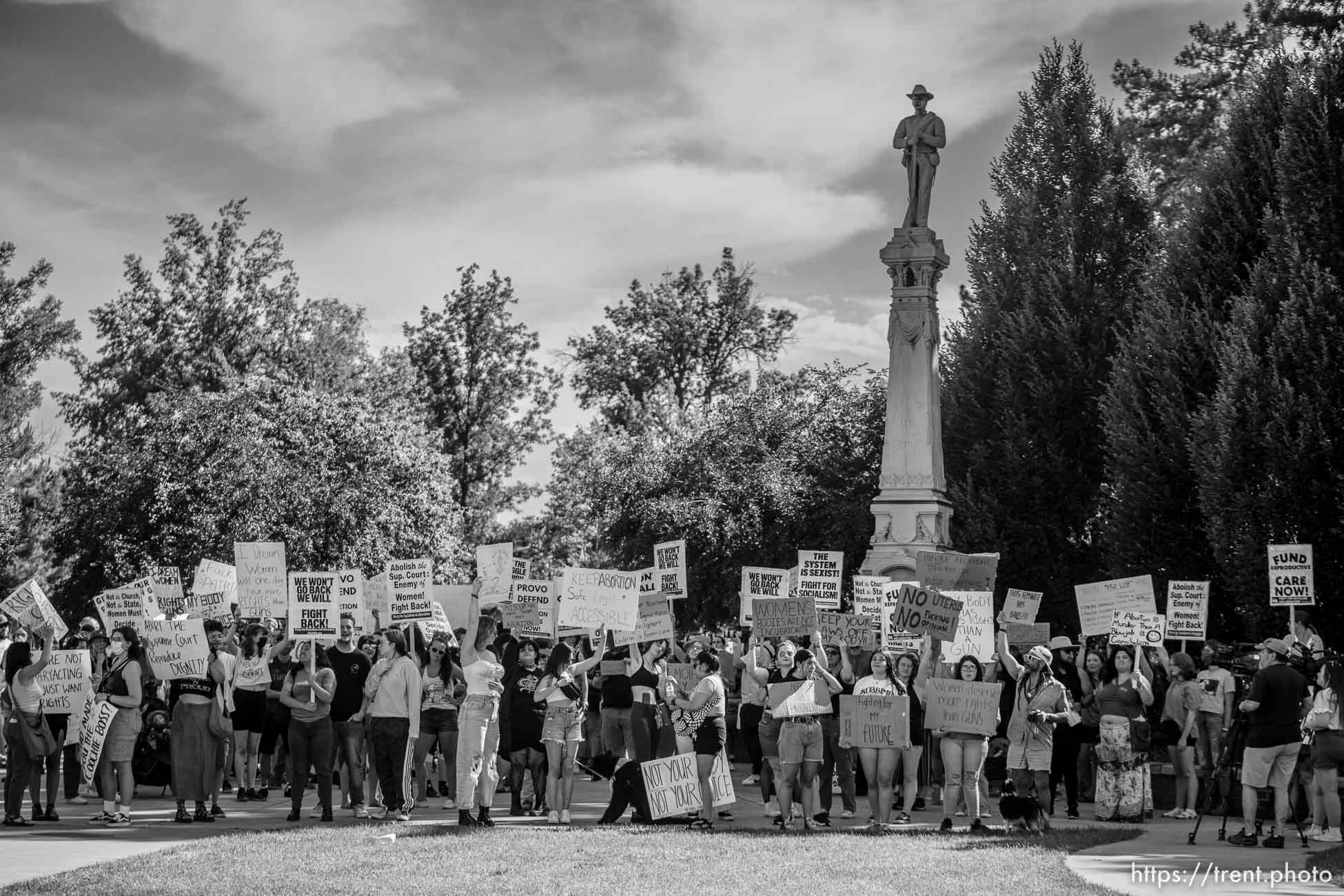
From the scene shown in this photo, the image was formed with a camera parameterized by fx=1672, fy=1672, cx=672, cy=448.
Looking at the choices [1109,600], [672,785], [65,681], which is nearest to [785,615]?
[672,785]

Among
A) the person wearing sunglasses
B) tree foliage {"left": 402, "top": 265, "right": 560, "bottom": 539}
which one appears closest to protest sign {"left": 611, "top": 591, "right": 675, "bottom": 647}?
the person wearing sunglasses

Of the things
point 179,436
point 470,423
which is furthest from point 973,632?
point 470,423

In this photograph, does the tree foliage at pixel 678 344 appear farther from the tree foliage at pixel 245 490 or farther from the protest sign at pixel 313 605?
the protest sign at pixel 313 605

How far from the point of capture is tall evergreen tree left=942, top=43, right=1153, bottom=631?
112 feet

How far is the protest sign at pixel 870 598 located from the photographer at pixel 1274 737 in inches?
237

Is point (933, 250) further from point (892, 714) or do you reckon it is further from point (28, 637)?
point (28, 637)

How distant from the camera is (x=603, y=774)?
2078cm

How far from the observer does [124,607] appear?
19812mm

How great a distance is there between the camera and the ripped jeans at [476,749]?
610 inches

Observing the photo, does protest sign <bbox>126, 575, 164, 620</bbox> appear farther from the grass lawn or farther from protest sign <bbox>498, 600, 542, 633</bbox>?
the grass lawn

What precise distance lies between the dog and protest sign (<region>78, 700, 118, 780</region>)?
8293 millimetres

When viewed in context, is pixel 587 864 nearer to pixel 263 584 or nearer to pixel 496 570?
pixel 496 570

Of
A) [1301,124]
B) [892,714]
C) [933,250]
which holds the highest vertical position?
[1301,124]

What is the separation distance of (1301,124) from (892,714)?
15.5 m
